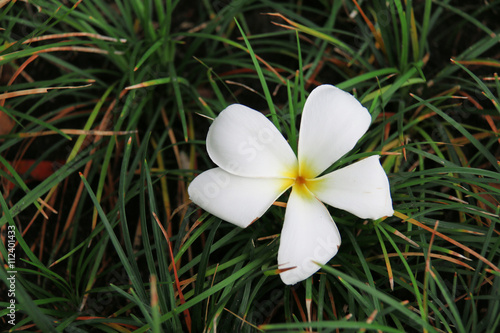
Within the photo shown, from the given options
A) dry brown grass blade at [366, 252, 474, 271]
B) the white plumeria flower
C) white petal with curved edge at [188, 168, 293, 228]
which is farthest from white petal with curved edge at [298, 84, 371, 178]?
dry brown grass blade at [366, 252, 474, 271]

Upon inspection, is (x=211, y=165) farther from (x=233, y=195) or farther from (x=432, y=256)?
(x=432, y=256)

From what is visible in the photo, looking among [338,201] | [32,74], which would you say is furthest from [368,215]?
[32,74]

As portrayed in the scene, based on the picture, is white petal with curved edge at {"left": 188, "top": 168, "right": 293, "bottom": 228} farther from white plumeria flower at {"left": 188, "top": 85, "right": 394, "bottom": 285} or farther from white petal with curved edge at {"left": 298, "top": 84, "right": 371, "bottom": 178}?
white petal with curved edge at {"left": 298, "top": 84, "right": 371, "bottom": 178}

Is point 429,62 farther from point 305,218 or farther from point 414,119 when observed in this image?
point 305,218

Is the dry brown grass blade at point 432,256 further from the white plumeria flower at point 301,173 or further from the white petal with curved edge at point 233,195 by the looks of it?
the white petal with curved edge at point 233,195

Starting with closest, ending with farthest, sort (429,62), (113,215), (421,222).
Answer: (421,222) < (113,215) < (429,62)

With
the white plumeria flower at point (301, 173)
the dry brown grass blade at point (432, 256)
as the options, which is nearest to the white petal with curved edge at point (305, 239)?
the white plumeria flower at point (301, 173)

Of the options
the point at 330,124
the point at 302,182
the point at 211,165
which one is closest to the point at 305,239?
the point at 302,182
